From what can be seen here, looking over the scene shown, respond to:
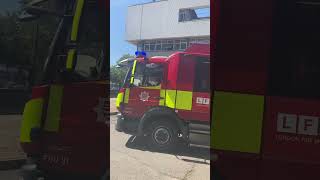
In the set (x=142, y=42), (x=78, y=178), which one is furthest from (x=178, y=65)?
(x=78, y=178)

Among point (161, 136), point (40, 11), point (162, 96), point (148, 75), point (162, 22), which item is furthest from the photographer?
point (40, 11)

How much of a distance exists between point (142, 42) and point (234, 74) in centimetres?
49

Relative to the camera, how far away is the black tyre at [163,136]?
217 cm

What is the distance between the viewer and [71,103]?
2.58 m

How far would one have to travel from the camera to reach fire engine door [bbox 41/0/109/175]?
2490 millimetres

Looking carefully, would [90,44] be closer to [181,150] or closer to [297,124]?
[181,150]

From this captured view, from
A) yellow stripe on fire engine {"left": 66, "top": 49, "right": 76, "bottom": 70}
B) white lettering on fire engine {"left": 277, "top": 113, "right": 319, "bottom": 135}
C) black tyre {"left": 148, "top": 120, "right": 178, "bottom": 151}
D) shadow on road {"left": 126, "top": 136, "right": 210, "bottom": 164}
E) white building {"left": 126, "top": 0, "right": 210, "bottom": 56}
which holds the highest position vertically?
white building {"left": 126, "top": 0, "right": 210, "bottom": 56}

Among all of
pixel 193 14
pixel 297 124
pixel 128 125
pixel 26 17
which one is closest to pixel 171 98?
pixel 128 125

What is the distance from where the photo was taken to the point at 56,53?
265 cm

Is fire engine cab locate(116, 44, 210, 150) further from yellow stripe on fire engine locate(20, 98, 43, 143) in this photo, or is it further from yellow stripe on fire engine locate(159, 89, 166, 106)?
yellow stripe on fire engine locate(20, 98, 43, 143)

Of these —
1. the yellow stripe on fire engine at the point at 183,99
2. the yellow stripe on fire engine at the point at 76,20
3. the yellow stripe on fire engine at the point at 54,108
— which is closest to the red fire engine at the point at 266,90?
the yellow stripe on fire engine at the point at 183,99

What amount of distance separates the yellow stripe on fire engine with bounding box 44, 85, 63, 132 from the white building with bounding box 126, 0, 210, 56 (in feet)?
2.11

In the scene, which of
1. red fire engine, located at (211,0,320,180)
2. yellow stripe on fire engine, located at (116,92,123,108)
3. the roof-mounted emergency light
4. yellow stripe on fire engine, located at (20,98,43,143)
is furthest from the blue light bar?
yellow stripe on fire engine, located at (20,98,43,143)

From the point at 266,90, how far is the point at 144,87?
792 mm
